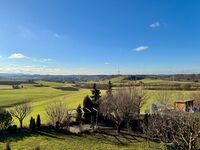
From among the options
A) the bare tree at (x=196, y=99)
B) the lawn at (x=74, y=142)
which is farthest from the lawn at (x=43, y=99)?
the lawn at (x=74, y=142)

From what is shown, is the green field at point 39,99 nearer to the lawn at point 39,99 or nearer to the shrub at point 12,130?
the lawn at point 39,99

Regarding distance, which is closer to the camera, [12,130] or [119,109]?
[12,130]

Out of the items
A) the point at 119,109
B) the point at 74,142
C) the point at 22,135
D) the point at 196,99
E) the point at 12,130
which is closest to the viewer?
the point at 74,142

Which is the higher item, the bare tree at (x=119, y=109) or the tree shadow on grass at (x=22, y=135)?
the bare tree at (x=119, y=109)

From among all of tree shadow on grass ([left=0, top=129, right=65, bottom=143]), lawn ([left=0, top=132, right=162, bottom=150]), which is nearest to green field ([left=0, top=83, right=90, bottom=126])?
tree shadow on grass ([left=0, top=129, right=65, bottom=143])

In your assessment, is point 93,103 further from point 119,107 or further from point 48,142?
point 48,142

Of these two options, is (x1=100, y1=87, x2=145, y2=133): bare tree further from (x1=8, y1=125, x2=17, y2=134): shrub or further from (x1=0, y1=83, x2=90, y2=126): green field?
(x1=0, y1=83, x2=90, y2=126): green field

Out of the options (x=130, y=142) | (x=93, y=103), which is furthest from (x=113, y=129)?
(x=93, y=103)

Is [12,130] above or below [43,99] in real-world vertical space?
above

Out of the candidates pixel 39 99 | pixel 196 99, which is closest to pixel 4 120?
pixel 196 99

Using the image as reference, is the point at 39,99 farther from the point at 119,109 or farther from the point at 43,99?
the point at 119,109

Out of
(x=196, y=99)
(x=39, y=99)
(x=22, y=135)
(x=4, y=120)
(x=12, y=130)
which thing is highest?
(x=196, y=99)
